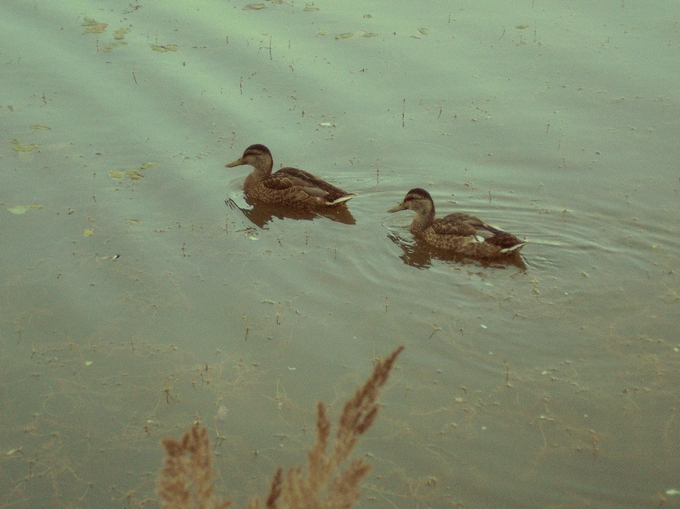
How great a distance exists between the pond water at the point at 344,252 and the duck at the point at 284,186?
0.23 meters

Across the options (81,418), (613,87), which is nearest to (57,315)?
(81,418)

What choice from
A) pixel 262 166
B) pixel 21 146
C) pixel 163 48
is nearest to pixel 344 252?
pixel 262 166

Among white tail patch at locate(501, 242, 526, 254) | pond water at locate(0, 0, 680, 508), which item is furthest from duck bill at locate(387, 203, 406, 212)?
white tail patch at locate(501, 242, 526, 254)

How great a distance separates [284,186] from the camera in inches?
353

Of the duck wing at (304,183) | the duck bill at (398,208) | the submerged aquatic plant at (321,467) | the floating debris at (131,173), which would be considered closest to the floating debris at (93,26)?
the floating debris at (131,173)

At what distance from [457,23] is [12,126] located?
6.54m

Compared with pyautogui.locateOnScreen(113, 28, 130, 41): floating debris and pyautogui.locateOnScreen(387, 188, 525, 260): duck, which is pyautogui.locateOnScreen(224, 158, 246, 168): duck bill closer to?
pyautogui.locateOnScreen(387, 188, 525, 260): duck

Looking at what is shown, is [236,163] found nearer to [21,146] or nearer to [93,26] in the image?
[21,146]

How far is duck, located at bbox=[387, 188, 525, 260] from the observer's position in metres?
7.78

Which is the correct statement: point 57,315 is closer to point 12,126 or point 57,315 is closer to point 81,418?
point 81,418

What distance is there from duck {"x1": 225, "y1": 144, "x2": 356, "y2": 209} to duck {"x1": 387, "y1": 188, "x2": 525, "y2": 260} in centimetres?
66

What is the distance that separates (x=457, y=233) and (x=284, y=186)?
1983 millimetres

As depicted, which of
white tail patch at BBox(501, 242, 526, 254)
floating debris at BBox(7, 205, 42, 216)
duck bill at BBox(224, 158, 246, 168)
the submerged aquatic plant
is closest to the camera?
the submerged aquatic plant

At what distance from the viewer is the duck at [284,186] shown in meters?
8.74
